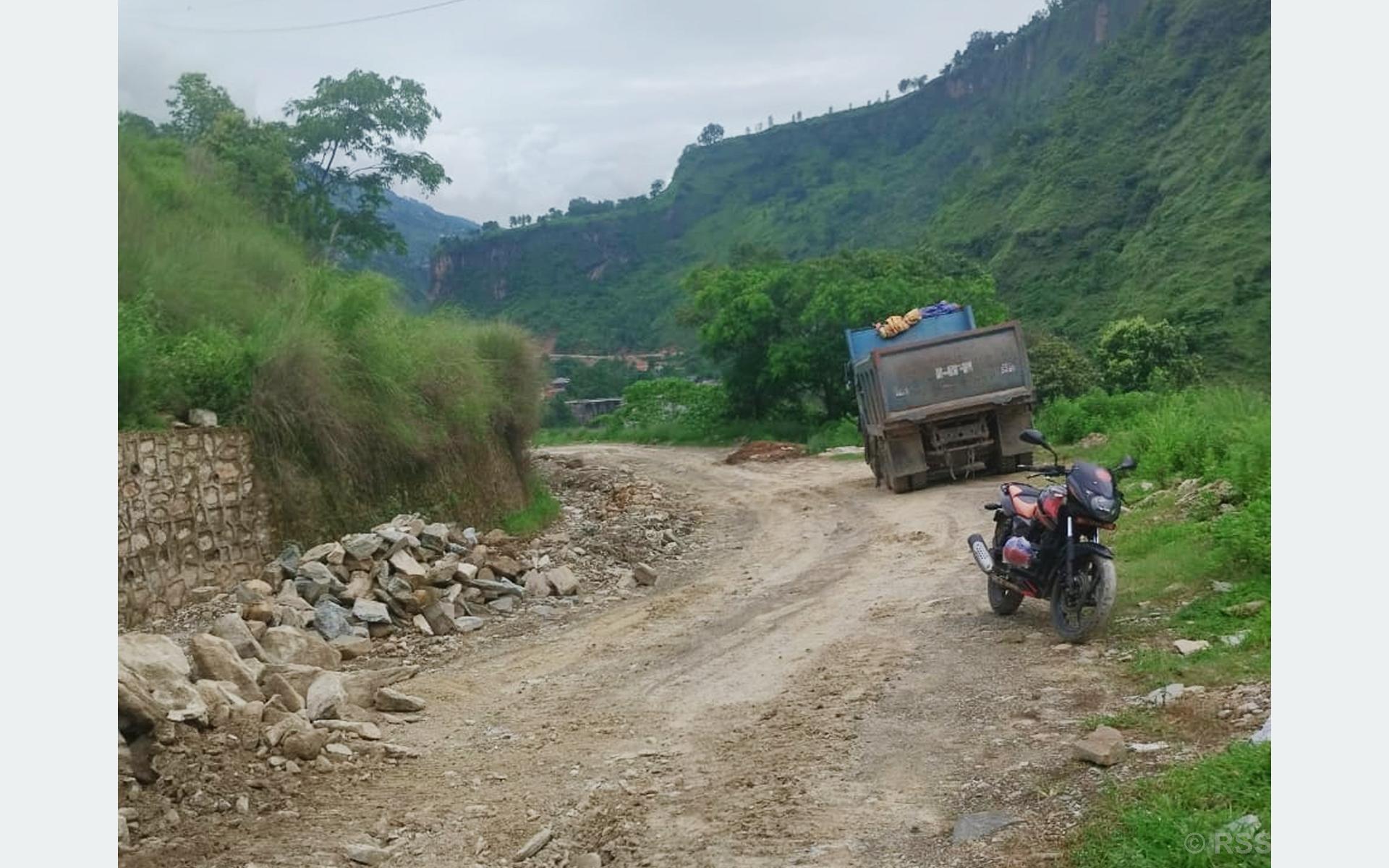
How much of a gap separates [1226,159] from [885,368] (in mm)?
6167

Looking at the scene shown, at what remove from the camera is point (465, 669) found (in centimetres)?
786

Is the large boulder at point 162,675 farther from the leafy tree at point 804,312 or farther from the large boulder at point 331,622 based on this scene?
the leafy tree at point 804,312

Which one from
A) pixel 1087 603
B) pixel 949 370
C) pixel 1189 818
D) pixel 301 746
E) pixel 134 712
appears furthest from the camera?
pixel 949 370

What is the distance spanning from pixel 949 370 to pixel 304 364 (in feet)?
28.2

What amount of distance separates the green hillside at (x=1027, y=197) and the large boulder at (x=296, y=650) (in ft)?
20.1

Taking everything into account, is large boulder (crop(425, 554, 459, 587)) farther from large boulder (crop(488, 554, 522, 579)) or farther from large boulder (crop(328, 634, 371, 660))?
large boulder (crop(328, 634, 371, 660))

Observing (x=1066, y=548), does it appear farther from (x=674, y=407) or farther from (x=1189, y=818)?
(x=674, y=407)

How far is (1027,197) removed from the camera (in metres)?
39.1

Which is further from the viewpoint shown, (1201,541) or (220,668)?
(1201,541)

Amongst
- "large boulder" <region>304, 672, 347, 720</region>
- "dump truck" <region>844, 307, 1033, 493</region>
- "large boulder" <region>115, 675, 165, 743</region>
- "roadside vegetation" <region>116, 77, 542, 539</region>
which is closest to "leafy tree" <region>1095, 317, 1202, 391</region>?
"dump truck" <region>844, 307, 1033, 493</region>

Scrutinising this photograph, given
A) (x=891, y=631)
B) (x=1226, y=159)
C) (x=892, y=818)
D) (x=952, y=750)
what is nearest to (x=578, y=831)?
(x=892, y=818)

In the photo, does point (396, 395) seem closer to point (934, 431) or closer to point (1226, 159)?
point (934, 431)

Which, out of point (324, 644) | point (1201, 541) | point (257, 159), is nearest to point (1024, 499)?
point (1201, 541)

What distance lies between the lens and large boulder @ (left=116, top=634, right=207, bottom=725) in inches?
204
